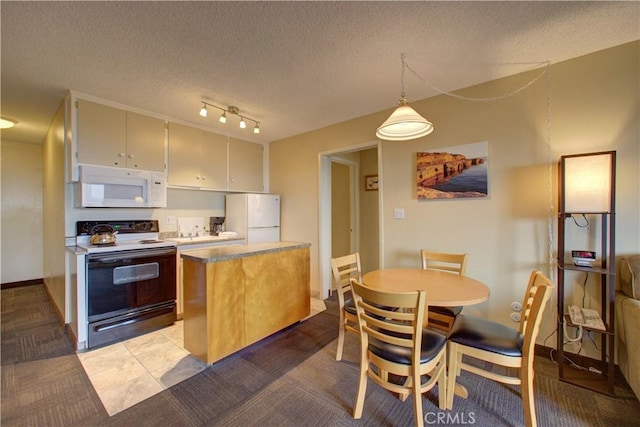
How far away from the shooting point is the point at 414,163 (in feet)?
9.50

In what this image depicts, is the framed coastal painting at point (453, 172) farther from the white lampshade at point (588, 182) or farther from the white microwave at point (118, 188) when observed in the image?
the white microwave at point (118, 188)

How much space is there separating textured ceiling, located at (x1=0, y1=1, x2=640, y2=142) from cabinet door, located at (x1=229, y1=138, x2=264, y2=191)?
120 centimetres

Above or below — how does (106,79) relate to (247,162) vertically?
above

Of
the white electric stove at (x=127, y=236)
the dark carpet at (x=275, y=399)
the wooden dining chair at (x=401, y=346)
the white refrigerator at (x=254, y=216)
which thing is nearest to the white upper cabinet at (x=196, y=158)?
the white refrigerator at (x=254, y=216)

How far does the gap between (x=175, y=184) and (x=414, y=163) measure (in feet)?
9.62

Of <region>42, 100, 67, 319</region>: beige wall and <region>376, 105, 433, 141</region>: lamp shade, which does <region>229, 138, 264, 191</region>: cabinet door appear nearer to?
<region>42, 100, 67, 319</region>: beige wall

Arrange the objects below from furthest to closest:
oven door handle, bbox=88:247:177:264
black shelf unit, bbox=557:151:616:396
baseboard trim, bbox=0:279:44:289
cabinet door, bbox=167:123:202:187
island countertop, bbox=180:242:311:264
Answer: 1. baseboard trim, bbox=0:279:44:289
2. cabinet door, bbox=167:123:202:187
3. oven door handle, bbox=88:247:177:264
4. island countertop, bbox=180:242:311:264
5. black shelf unit, bbox=557:151:616:396

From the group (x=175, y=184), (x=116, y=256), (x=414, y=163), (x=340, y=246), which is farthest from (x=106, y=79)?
(x=340, y=246)

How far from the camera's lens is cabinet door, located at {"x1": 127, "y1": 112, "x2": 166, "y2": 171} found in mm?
2957

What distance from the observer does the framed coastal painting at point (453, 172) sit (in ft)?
8.12

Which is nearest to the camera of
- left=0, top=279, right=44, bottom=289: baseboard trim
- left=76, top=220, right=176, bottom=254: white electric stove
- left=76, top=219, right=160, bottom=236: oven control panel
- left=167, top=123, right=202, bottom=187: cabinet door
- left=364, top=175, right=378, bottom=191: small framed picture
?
left=76, top=220, right=176, bottom=254: white electric stove

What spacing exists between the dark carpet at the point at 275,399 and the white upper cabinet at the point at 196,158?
2.10 m

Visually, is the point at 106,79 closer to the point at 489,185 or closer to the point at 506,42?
the point at 506,42

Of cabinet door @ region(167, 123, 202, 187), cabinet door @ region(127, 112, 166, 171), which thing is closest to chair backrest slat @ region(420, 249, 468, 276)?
cabinet door @ region(167, 123, 202, 187)
